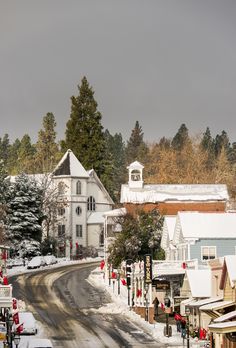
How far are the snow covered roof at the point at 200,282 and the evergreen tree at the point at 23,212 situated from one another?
4894 centimetres

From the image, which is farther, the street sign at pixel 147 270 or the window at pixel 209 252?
the window at pixel 209 252

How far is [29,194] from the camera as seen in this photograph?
387ft

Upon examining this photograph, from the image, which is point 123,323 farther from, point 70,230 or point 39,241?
A: point 70,230

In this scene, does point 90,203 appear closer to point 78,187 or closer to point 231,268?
point 78,187

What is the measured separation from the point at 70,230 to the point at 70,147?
23.8 meters

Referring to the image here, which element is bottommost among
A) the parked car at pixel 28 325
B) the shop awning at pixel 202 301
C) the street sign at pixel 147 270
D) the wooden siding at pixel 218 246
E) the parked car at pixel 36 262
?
the parked car at pixel 28 325

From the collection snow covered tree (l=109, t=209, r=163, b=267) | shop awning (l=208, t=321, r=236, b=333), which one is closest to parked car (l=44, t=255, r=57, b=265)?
snow covered tree (l=109, t=209, r=163, b=267)

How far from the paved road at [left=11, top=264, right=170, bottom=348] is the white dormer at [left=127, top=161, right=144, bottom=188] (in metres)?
19.7

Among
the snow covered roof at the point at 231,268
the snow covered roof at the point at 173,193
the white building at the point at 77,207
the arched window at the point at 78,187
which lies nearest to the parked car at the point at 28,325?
the snow covered roof at the point at 231,268

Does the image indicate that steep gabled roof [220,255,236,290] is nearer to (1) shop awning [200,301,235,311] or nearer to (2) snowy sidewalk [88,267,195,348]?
(1) shop awning [200,301,235,311]

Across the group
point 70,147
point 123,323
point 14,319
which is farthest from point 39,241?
point 14,319

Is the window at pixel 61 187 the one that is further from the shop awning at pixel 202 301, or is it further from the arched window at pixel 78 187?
the shop awning at pixel 202 301

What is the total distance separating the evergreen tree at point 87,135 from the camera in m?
154

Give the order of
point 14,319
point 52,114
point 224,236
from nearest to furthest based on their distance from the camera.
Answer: point 14,319 < point 224,236 < point 52,114
